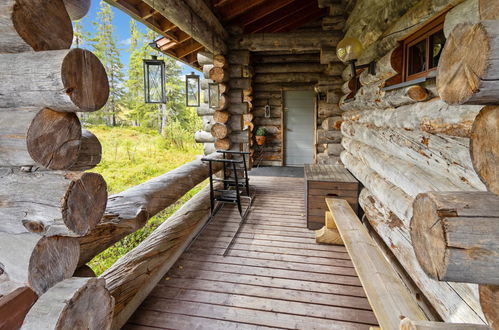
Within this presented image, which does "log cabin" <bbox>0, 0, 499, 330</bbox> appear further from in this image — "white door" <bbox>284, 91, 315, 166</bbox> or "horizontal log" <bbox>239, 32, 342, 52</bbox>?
"white door" <bbox>284, 91, 315, 166</bbox>

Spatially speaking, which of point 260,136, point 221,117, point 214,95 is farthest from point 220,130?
point 260,136

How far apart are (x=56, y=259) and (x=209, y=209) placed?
2.77 meters

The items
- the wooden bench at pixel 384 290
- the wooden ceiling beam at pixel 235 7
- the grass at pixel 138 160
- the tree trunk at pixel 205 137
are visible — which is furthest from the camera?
the tree trunk at pixel 205 137

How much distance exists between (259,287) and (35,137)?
203cm

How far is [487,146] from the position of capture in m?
0.80

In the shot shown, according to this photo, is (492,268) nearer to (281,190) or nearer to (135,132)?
(281,190)

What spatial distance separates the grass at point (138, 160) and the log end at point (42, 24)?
3.62 meters

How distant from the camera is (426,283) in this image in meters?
1.73

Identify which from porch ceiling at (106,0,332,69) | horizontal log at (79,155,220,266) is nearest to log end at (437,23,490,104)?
horizontal log at (79,155,220,266)

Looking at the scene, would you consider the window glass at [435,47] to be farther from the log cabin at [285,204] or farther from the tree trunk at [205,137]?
the tree trunk at [205,137]

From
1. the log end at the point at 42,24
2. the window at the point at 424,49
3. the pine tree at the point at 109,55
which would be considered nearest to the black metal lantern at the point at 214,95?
the window at the point at 424,49

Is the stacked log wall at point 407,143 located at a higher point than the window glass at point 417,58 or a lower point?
lower

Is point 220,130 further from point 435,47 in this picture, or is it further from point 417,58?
point 435,47

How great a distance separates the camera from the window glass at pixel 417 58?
2.36m
